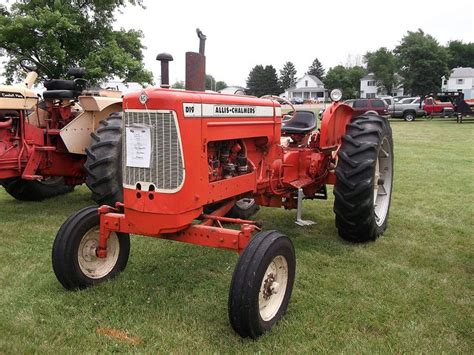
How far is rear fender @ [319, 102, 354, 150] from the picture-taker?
511cm

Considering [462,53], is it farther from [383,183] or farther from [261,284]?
[261,284]

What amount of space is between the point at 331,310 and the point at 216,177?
4.32ft

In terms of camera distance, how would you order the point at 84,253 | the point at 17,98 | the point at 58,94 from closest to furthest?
1. the point at 84,253
2. the point at 17,98
3. the point at 58,94

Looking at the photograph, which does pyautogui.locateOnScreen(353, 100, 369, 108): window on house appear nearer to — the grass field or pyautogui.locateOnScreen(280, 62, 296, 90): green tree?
the grass field

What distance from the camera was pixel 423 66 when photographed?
46531mm

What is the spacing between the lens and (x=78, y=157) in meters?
6.51

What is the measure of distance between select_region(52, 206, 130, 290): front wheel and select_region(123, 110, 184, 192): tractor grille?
2.55 feet

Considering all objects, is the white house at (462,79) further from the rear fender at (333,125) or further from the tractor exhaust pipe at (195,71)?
the tractor exhaust pipe at (195,71)

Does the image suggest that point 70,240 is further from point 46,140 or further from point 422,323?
point 46,140

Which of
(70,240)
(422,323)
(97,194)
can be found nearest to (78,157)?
(97,194)

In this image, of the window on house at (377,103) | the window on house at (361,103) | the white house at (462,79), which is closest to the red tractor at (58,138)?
the window on house at (361,103)

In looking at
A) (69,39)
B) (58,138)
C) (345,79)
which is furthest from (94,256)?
(345,79)

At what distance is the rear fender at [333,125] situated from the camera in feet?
16.8

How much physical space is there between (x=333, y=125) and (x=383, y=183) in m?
0.97
